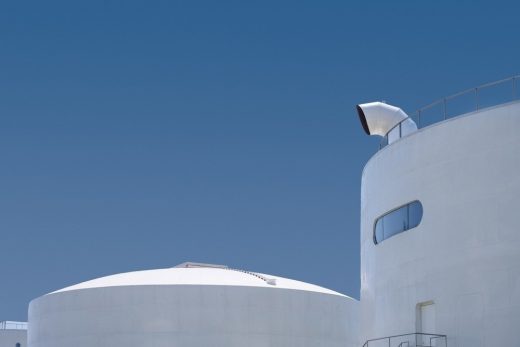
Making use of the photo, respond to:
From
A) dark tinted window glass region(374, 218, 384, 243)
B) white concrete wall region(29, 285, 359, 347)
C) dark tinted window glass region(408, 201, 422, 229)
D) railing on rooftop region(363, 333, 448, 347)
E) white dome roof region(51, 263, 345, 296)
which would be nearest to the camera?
railing on rooftop region(363, 333, 448, 347)

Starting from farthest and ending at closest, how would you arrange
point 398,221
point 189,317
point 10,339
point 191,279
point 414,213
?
point 10,339, point 191,279, point 189,317, point 398,221, point 414,213

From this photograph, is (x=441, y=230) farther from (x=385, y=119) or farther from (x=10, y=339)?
(x=10, y=339)

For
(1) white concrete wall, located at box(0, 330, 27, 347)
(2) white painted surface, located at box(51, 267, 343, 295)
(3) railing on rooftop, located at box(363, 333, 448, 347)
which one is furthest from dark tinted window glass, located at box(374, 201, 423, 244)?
(1) white concrete wall, located at box(0, 330, 27, 347)

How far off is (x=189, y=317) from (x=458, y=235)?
61.0ft

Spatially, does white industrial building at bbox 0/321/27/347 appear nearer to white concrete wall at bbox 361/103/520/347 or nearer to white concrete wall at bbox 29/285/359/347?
white concrete wall at bbox 29/285/359/347

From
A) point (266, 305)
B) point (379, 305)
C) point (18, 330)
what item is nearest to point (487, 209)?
point (379, 305)

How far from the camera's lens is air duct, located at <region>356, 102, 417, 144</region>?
33.4 metres

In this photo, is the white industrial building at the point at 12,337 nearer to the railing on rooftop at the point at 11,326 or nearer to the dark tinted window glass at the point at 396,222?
the railing on rooftop at the point at 11,326

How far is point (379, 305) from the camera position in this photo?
30781mm

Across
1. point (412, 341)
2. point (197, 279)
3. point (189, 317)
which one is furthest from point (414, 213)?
point (197, 279)

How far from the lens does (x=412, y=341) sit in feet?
93.9

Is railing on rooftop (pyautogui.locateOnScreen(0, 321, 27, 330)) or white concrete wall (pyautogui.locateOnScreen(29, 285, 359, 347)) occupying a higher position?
railing on rooftop (pyautogui.locateOnScreen(0, 321, 27, 330))

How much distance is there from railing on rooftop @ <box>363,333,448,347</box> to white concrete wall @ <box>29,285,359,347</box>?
531 inches

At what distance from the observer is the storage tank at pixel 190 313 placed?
43.1 meters
